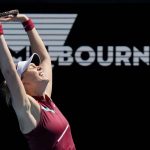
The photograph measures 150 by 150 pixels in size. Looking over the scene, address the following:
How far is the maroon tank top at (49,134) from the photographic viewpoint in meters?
3.59

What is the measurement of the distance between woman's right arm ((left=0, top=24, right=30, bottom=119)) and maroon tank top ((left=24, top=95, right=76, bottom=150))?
0.12 m

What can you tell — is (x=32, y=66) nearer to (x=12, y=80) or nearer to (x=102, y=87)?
(x=12, y=80)

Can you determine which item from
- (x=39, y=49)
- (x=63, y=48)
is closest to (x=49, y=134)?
(x=39, y=49)

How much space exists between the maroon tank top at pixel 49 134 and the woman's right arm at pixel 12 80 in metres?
0.12

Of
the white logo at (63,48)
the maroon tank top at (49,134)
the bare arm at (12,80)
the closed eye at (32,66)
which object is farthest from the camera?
the white logo at (63,48)

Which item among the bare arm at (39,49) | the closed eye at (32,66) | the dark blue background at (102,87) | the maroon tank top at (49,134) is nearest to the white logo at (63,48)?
the dark blue background at (102,87)

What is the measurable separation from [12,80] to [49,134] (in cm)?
33

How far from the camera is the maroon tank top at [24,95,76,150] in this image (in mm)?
3588

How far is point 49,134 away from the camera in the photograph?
3604 millimetres

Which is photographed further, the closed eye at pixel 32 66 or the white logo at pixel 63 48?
the white logo at pixel 63 48

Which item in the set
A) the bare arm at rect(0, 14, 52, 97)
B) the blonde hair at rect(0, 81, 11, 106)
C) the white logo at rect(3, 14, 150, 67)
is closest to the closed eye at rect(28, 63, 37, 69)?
the blonde hair at rect(0, 81, 11, 106)

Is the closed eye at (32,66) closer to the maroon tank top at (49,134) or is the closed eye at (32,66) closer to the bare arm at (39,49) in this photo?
the maroon tank top at (49,134)

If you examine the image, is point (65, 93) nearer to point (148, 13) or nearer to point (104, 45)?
point (104, 45)

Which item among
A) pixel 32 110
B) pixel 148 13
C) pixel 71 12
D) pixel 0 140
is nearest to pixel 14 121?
pixel 0 140
